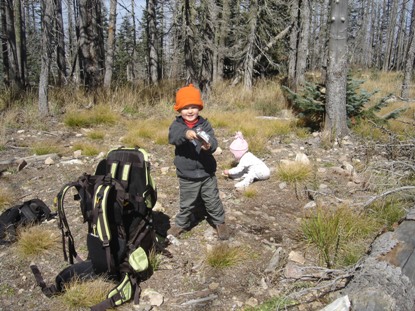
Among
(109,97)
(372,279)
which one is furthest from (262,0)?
(372,279)

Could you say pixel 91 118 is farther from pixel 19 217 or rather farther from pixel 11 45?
pixel 11 45

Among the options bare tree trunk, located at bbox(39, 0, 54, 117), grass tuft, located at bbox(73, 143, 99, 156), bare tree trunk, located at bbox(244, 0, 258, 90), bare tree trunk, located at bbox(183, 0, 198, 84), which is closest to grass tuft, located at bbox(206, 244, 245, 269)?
grass tuft, located at bbox(73, 143, 99, 156)

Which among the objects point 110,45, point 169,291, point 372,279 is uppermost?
point 110,45

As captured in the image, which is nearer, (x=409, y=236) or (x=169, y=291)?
(x=409, y=236)

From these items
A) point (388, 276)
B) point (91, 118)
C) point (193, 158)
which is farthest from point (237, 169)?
point (91, 118)

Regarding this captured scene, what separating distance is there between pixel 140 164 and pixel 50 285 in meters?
1.16

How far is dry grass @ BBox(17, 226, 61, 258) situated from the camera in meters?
2.91

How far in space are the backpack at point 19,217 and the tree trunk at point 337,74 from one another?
464 centimetres

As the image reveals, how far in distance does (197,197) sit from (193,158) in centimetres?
42

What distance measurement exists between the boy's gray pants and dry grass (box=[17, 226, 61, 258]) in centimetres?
119

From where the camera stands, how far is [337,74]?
571cm

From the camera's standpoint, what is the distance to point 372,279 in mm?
1922

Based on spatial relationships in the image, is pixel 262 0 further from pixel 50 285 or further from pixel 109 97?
pixel 50 285

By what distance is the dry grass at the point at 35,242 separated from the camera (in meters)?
2.91
